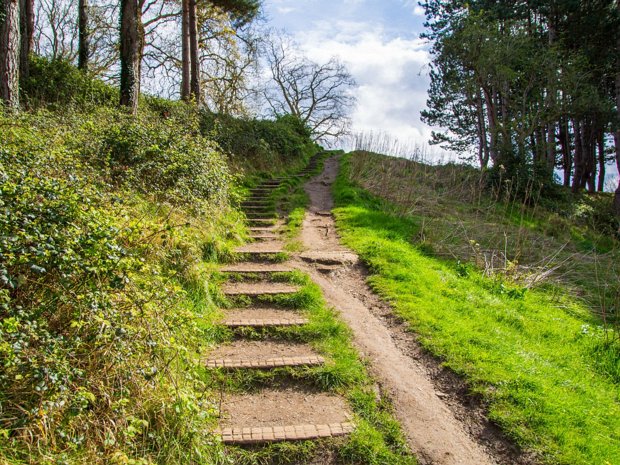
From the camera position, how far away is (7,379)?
7.54 feet

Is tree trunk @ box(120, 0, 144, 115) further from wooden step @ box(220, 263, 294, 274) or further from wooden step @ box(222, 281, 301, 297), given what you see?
wooden step @ box(222, 281, 301, 297)

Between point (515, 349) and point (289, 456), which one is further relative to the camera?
point (515, 349)

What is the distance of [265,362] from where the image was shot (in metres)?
3.83

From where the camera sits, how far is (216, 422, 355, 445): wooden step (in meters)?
2.97

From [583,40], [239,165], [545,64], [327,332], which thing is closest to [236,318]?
[327,332]

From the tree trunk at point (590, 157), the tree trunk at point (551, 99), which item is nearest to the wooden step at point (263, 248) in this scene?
the tree trunk at point (551, 99)

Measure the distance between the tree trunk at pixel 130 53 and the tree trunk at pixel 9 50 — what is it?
1926 mm

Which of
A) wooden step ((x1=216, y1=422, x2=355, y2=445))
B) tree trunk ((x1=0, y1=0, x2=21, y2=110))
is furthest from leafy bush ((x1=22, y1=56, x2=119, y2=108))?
wooden step ((x1=216, y1=422, x2=355, y2=445))

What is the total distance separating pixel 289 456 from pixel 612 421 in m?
2.61

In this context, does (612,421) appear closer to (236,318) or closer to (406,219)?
(236,318)

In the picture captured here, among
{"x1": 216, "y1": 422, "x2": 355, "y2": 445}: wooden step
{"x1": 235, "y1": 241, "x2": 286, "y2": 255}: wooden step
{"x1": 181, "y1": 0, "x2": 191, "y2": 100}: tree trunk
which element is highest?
{"x1": 181, "y1": 0, "x2": 191, "y2": 100}: tree trunk

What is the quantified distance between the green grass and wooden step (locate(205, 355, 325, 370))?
4.15 feet

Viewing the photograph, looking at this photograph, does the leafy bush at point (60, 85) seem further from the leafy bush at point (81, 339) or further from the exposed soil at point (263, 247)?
the leafy bush at point (81, 339)

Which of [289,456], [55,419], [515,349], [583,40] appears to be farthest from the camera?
[583,40]
